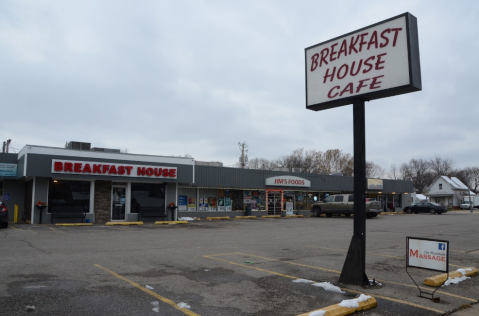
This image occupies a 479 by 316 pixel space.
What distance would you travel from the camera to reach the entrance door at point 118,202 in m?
23.2

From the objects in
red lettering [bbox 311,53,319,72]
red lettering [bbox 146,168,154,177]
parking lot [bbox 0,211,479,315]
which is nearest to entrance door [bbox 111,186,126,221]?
red lettering [bbox 146,168,154,177]

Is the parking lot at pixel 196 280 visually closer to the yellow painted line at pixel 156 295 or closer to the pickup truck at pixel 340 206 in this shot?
the yellow painted line at pixel 156 295

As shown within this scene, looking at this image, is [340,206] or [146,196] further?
[340,206]

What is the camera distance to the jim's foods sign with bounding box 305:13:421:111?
713 cm

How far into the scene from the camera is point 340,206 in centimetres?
3200

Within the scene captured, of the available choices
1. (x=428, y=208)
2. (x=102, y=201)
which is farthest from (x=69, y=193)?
(x=428, y=208)

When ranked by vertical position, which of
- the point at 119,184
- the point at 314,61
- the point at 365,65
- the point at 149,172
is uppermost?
the point at 314,61

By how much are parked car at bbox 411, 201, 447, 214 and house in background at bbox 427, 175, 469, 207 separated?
39.4 meters

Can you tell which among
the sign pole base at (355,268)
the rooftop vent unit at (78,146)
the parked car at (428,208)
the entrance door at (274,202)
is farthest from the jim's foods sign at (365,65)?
the parked car at (428,208)

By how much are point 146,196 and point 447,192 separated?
231ft

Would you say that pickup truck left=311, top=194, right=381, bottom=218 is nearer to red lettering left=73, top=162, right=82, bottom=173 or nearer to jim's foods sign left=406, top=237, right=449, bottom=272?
red lettering left=73, top=162, right=82, bottom=173

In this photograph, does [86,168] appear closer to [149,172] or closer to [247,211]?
[149,172]

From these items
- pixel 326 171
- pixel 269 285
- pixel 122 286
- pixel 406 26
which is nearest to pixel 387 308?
pixel 269 285

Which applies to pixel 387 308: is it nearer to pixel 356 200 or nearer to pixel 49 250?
pixel 356 200
